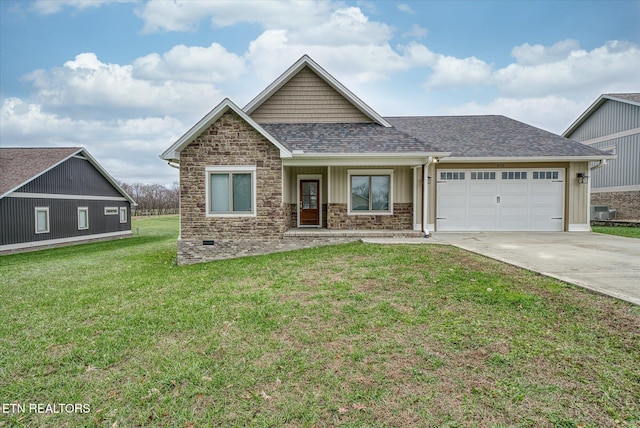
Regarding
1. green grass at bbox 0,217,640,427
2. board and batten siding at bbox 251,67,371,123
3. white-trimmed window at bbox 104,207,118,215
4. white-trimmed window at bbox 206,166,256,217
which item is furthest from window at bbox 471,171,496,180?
white-trimmed window at bbox 104,207,118,215

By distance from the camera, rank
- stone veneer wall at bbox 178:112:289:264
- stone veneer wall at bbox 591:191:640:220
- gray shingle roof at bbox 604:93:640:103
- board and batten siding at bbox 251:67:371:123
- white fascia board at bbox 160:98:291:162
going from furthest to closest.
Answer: gray shingle roof at bbox 604:93:640:103, stone veneer wall at bbox 591:191:640:220, board and batten siding at bbox 251:67:371:123, stone veneer wall at bbox 178:112:289:264, white fascia board at bbox 160:98:291:162

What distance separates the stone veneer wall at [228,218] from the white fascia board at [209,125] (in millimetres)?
153

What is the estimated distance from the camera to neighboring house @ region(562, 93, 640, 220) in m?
17.4

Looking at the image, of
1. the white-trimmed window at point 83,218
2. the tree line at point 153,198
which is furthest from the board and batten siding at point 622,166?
the tree line at point 153,198

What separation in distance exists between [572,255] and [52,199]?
24.5 meters

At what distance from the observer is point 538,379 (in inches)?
119

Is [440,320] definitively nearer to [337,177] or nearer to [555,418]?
[555,418]

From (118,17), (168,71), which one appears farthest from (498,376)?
(168,71)

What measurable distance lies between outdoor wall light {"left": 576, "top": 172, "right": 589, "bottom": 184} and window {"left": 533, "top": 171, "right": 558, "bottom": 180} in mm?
789

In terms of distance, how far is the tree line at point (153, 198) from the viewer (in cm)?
4625

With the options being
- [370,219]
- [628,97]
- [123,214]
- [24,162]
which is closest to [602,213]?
[628,97]

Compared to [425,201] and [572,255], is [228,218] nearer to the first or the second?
[425,201]

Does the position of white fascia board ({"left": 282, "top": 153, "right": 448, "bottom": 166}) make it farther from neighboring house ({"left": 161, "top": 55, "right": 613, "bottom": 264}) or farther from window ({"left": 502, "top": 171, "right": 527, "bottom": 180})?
window ({"left": 502, "top": 171, "right": 527, "bottom": 180})

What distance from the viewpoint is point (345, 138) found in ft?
38.2
